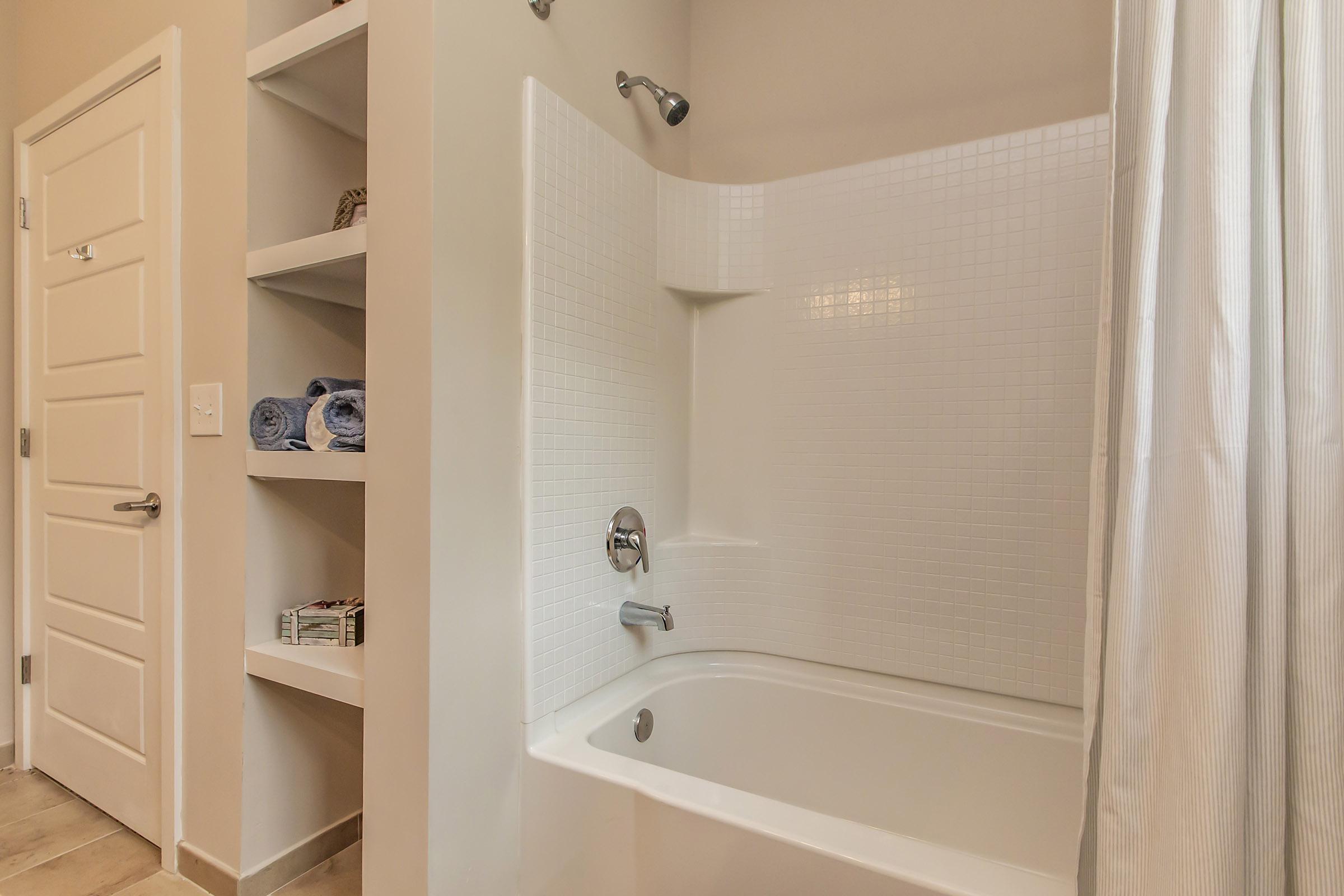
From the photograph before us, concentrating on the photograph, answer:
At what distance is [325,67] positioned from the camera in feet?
4.97

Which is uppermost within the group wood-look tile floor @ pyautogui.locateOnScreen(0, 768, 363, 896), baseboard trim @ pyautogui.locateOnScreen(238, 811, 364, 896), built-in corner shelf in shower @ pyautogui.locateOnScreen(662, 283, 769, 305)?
built-in corner shelf in shower @ pyautogui.locateOnScreen(662, 283, 769, 305)

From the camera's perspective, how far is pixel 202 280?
5.35 ft

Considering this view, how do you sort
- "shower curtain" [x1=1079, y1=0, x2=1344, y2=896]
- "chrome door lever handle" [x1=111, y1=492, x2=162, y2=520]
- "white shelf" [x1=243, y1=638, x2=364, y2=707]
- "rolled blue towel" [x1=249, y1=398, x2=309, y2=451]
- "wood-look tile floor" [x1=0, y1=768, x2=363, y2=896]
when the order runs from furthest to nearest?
"chrome door lever handle" [x1=111, y1=492, x2=162, y2=520] < "wood-look tile floor" [x1=0, y1=768, x2=363, y2=896] < "rolled blue towel" [x1=249, y1=398, x2=309, y2=451] < "white shelf" [x1=243, y1=638, x2=364, y2=707] < "shower curtain" [x1=1079, y1=0, x2=1344, y2=896]

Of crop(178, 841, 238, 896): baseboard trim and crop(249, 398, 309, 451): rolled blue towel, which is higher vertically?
crop(249, 398, 309, 451): rolled blue towel

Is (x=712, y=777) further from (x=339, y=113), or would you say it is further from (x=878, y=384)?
(x=339, y=113)

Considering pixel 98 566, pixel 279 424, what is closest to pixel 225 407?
pixel 279 424

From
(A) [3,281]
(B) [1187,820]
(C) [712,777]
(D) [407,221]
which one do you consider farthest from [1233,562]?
(A) [3,281]

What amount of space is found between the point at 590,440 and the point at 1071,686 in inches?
52.4

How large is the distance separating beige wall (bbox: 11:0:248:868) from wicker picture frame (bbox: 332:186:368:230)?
211 mm

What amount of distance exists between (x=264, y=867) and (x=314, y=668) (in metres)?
0.61

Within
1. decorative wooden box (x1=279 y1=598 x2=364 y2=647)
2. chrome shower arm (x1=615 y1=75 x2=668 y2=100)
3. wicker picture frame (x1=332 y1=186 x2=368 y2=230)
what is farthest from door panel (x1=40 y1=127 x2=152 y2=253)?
chrome shower arm (x1=615 y1=75 x2=668 y2=100)

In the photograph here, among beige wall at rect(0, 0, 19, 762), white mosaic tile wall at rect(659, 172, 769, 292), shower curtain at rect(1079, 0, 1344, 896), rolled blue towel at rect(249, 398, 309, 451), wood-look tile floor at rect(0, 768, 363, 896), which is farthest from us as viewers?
beige wall at rect(0, 0, 19, 762)

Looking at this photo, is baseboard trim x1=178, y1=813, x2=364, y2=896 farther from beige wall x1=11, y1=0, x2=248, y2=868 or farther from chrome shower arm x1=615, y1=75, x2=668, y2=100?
chrome shower arm x1=615, y1=75, x2=668, y2=100

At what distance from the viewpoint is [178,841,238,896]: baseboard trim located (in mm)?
1557
